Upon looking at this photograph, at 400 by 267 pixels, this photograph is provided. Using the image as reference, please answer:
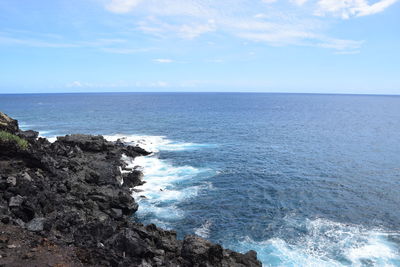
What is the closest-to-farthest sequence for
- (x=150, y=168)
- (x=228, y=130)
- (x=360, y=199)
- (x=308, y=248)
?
(x=308, y=248), (x=360, y=199), (x=150, y=168), (x=228, y=130)

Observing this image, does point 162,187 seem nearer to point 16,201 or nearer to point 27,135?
point 16,201

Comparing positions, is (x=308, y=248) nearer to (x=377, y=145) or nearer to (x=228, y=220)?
(x=228, y=220)

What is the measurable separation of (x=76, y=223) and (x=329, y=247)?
76.6ft

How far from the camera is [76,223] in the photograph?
2550 cm

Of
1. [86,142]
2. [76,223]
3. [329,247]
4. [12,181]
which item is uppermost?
[12,181]

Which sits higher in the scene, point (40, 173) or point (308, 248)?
point (40, 173)

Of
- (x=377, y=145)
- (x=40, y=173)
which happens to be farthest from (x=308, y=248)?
(x=377, y=145)

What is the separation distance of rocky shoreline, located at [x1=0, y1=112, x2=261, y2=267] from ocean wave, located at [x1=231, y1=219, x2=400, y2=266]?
470 cm

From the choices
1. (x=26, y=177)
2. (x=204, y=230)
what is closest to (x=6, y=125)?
(x=26, y=177)

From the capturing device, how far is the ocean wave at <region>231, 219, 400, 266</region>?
28172 mm

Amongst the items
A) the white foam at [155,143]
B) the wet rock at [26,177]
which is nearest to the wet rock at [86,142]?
the white foam at [155,143]

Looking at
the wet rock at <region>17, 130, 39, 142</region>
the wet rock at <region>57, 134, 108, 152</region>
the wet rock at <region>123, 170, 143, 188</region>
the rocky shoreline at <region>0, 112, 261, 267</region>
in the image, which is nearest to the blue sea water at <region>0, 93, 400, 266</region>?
the wet rock at <region>123, 170, 143, 188</region>

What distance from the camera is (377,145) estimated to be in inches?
2960

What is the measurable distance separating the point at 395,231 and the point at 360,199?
841 cm
